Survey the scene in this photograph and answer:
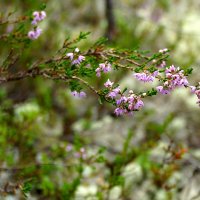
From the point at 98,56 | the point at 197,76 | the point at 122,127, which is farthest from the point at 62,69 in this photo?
the point at 197,76

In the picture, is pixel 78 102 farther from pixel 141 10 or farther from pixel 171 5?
pixel 171 5

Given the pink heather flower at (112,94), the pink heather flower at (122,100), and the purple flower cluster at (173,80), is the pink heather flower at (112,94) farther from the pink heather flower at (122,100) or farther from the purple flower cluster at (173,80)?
the purple flower cluster at (173,80)

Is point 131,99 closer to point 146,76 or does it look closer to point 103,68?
point 146,76

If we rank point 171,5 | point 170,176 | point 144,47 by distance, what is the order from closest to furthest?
point 170,176 < point 144,47 < point 171,5

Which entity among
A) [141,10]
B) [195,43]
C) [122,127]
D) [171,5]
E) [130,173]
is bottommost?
[130,173]

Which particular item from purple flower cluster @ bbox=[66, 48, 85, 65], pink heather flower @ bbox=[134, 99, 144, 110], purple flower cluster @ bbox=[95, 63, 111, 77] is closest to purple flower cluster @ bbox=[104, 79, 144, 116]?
pink heather flower @ bbox=[134, 99, 144, 110]

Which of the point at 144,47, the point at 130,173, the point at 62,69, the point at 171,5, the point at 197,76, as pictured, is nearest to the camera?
the point at 62,69

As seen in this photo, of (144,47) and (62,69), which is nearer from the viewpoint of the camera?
(62,69)

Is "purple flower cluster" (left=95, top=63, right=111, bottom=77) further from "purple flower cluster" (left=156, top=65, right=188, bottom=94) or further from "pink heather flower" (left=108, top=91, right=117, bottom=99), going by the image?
"purple flower cluster" (left=156, top=65, right=188, bottom=94)
